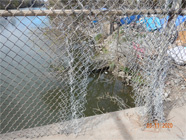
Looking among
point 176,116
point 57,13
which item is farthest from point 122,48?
point 57,13

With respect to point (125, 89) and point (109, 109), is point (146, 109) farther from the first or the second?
point (125, 89)

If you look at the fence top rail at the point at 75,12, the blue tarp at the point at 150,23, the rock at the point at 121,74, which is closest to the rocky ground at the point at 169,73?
the rock at the point at 121,74

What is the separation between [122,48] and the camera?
14.6 ft

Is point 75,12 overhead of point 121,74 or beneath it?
overhead
